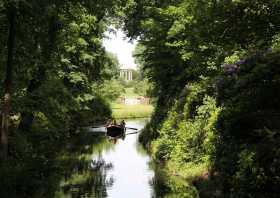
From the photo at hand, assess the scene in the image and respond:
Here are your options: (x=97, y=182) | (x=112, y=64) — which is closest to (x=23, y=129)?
(x=97, y=182)

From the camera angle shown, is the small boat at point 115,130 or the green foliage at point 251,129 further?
the small boat at point 115,130

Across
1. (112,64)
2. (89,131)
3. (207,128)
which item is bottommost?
(89,131)

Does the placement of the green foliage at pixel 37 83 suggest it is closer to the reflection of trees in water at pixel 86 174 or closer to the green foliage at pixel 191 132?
the reflection of trees in water at pixel 86 174

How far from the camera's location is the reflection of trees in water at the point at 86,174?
73.9ft

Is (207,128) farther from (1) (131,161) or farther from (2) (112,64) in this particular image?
(2) (112,64)

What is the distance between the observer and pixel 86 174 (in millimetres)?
28266

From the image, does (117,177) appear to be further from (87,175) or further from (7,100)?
(7,100)

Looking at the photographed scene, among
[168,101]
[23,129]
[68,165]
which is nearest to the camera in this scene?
[23,129]

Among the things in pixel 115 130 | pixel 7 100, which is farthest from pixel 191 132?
pixel 115 130

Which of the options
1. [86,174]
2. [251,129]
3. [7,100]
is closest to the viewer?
[251,129]

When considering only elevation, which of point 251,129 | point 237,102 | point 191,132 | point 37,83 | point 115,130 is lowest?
point 115,130

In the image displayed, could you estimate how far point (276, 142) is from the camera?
12148 mm

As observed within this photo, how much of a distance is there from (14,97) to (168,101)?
45.7ft

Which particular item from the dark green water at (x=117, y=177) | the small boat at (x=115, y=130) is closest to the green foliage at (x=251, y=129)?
the dark green water at (x=117, y=177)
